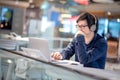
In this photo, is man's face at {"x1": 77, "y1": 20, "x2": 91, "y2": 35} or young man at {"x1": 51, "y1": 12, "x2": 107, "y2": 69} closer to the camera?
young man at {"x1": 51, "y1": 12, "x2": 107, "y2": 69}

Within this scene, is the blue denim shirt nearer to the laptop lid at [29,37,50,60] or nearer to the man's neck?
the man's neck

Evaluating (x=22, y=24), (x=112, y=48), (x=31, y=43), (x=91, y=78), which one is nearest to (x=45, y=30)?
(x=22, y=24)

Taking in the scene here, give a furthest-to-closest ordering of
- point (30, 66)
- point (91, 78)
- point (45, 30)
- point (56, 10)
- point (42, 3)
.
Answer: point (56, 10), point (42, 3), point (45, 30), point (30, 66), point (91, 78)

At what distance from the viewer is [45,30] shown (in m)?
9.67

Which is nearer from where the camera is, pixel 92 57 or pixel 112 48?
pixel 92 57

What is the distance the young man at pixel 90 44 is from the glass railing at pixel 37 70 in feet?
0.66

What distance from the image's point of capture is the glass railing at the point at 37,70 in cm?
154

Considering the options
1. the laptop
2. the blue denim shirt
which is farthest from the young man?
the laptop

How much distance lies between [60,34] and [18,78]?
11326 mm

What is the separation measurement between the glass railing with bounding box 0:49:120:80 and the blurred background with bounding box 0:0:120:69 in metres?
5.92

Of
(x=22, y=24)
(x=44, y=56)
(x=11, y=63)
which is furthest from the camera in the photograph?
(x=22, y=24)

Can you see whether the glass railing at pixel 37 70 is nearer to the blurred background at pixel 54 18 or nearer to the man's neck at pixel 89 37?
the man's neck at pixel 89 37

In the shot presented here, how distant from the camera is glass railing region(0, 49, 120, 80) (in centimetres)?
154

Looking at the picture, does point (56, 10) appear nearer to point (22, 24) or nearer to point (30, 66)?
point (22, 24)
